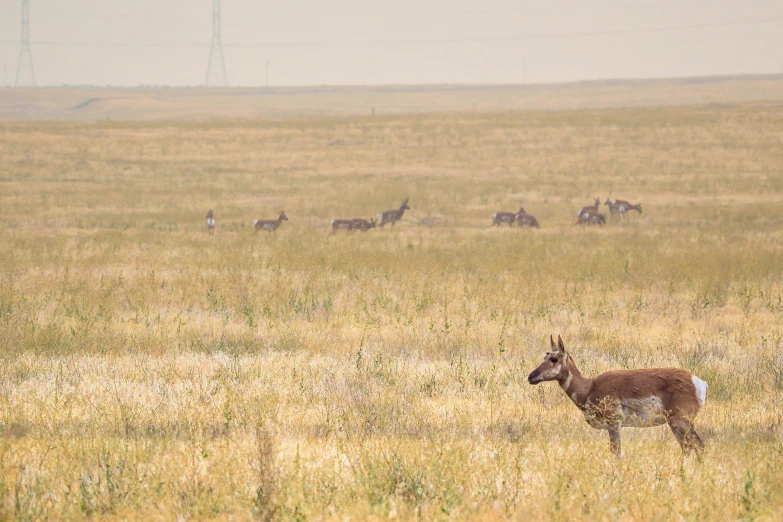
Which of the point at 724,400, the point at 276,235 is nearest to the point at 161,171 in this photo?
the point at 276,235

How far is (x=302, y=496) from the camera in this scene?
6.21 metres

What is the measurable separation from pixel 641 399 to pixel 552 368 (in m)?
0.78

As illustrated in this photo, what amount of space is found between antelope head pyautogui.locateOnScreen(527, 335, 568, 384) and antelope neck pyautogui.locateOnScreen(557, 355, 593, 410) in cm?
5

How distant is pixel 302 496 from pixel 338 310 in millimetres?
8917

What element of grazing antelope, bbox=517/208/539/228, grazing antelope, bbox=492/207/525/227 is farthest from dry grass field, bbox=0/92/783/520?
grazing antelope, bbox=492/207/525/227

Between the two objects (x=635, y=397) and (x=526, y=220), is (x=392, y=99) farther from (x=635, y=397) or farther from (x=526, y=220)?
(x=635, y=397)

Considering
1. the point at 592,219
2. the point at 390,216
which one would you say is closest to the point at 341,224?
the point at 390,216

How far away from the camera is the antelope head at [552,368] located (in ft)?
24.6

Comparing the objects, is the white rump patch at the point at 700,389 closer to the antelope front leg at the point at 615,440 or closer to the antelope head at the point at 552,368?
the antelope front leg at the point at 615,440

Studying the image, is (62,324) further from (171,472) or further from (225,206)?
(225,206)

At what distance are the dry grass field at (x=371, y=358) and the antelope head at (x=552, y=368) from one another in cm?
65

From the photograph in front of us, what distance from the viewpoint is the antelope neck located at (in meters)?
7.63

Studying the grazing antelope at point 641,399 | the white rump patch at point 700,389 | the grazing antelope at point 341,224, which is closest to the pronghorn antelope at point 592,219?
the grazing antelope at point 341,224

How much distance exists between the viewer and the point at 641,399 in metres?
7.33
